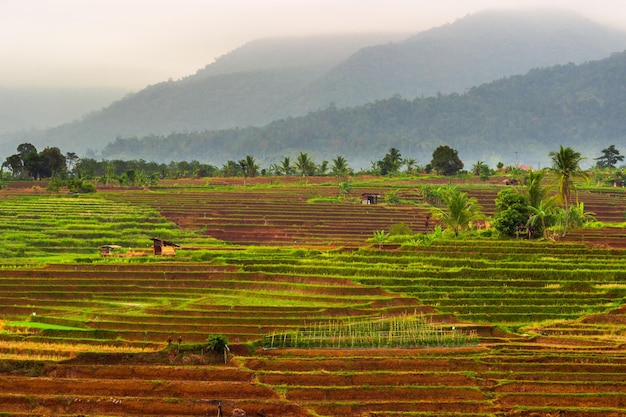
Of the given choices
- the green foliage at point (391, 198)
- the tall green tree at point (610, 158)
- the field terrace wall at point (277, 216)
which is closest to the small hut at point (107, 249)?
the field terrace wall at point (277, 216)

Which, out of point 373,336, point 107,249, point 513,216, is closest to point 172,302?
point 373,336

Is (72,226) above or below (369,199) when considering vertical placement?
below

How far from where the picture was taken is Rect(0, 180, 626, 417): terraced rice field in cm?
2225

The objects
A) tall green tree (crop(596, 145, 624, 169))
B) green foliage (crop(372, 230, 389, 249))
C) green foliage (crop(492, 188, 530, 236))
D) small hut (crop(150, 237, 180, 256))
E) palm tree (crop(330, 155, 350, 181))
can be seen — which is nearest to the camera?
green foliage (crop(372, 230, 389, 249))

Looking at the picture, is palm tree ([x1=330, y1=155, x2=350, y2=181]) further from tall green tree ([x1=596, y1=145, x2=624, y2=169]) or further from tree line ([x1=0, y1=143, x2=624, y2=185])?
tall green tree ([x1=596, y1=145, x2=624, y2=169])

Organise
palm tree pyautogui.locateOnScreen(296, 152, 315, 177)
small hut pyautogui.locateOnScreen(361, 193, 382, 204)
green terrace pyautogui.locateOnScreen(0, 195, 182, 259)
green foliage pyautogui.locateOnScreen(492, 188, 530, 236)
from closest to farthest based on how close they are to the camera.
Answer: green foliage pyautogui.locateOnScreen(492, 188, 530, 236), green terrace pyautogui.locateOnScreen(0, 195, 182, 259), small hut pyautogui.locateOnScreen(361, 193, 382, 204), palm tree pyautogui.locateOnScreen(296, 152, 315, 177)

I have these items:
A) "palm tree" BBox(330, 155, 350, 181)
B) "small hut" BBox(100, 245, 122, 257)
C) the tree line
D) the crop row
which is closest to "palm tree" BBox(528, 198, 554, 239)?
the crop row

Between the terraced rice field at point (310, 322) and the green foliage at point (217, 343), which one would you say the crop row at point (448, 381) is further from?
the green foliage at point (217, 343)

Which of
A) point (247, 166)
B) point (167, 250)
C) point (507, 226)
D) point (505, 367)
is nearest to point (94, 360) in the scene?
point (505, 367)

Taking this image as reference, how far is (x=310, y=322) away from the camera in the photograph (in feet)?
96.9

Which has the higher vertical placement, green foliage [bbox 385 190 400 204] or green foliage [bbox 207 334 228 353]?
green foliage [bbox 385 190 400 204]

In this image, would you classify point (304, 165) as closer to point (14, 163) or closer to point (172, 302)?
point (14, 163)

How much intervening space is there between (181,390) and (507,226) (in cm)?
2591

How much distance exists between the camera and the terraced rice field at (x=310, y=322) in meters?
22.2
